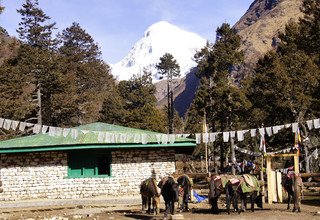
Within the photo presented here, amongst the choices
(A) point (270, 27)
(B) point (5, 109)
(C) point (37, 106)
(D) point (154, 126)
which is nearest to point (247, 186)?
(B) point (5, 109)

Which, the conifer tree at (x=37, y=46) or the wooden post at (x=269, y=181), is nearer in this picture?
the wooden post at (x=269, y=181)

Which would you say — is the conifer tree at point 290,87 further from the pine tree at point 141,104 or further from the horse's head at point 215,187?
the pine tree at point 141,104

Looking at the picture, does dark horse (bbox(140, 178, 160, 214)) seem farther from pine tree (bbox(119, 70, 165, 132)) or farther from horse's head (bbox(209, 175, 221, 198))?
pine tree (bbox(119, 70, 165, 132))

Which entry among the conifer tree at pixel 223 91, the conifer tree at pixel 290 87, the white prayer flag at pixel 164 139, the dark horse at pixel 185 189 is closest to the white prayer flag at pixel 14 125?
the white prayer flag at pixel 164 139

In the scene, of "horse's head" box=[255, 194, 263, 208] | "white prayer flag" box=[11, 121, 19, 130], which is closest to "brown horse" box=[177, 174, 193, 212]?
"horse's head" box=[255, 194, 263, 208]

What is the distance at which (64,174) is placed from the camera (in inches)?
915

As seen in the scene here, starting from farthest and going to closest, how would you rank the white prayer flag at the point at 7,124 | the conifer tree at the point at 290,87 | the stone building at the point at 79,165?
the conifer tree at the point at 290,87
the stone building at the point at 79,165
the white prayer flag at the point at 7,124

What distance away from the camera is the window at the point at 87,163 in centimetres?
2353

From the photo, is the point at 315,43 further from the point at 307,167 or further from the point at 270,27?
the point at 270,27

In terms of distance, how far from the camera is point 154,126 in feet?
179

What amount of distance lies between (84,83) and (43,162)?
38.4 meters

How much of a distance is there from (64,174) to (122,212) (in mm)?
5689

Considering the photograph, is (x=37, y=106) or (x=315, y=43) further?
(x=37, y=106)

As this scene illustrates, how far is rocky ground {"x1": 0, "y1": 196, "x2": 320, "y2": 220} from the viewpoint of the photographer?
1638cm
